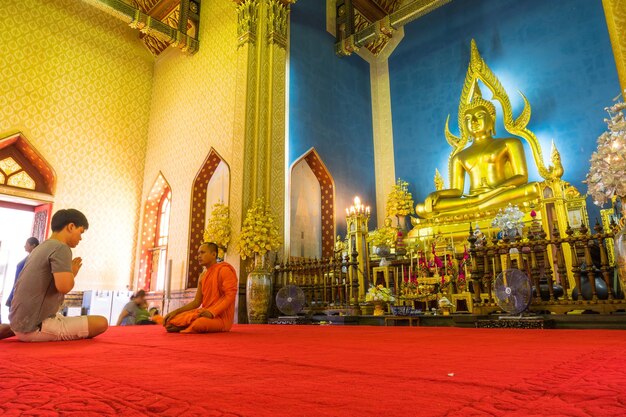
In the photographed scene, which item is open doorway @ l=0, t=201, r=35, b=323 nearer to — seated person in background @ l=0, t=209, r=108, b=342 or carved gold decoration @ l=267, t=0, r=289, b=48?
carved gold decoration @ l=267, t=0, r=289, b=48

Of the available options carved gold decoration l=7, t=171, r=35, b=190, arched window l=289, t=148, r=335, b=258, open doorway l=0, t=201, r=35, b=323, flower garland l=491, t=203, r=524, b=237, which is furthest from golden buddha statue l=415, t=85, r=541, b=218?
open doorway l=0, t=201, r=35, b=323

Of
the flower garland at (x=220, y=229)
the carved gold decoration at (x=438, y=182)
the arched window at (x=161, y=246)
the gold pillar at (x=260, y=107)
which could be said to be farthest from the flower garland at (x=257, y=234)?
the carved gold decoration at (x=438, y=182)

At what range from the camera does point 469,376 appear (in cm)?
129

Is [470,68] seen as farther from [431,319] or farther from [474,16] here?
[431,319]

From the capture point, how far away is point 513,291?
386cm

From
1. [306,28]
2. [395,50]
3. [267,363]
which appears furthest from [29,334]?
[395,50]

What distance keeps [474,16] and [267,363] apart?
996 cm

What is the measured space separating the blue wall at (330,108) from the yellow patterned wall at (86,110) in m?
3.83

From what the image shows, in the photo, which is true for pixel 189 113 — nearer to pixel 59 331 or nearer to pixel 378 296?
pixel 378 296

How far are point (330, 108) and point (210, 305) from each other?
612 centimetres

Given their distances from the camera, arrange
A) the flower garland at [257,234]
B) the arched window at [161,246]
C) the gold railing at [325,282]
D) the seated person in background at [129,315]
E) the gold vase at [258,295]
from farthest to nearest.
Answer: the arched window at [161,246] → the flower garland at [257,234] → the gold vase at [258,295] → the gold railing at [325,282] → the seated person in background at [129,315]

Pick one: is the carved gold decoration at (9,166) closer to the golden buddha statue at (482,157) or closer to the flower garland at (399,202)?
the flower garland at (399,202)

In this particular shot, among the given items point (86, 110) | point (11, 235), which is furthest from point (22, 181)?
point (86, 110)

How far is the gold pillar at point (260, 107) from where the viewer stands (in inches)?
277
